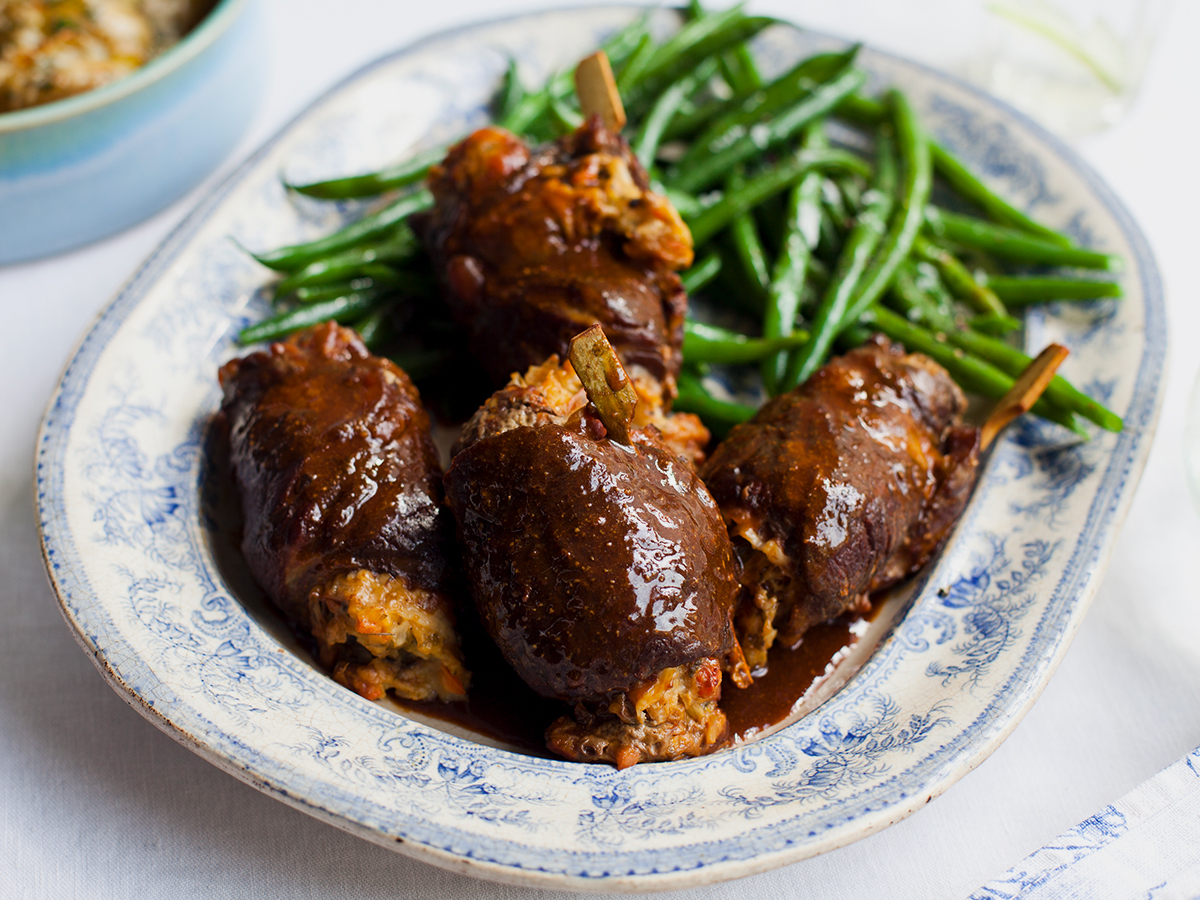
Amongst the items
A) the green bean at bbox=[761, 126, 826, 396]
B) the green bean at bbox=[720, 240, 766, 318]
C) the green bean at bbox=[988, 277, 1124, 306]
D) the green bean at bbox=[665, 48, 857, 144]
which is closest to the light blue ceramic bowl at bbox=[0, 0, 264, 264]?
the green bean at bbox=[665, 48, 857, 144]

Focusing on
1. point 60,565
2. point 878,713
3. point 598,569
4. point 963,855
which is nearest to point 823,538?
point 878,713

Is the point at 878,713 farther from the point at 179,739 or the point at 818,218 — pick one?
the point at 818,218

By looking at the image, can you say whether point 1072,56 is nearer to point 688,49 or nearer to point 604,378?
point 688,49

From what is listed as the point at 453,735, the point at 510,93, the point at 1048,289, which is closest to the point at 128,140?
the point at 510,93

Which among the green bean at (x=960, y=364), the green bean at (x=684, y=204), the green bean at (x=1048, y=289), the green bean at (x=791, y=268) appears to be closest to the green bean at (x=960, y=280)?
the green bean at (x=1048, y=289)

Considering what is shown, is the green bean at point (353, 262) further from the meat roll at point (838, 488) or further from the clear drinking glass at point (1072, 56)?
the clear drinking glass at point (1072, 56)
